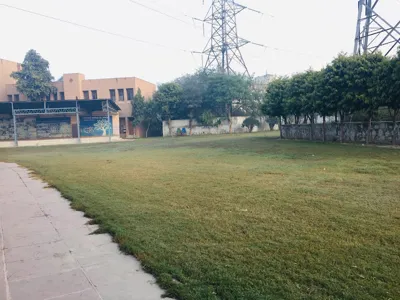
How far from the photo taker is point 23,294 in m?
3.02

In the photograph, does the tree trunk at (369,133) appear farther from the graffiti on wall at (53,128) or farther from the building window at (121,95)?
the building window at (121,95)

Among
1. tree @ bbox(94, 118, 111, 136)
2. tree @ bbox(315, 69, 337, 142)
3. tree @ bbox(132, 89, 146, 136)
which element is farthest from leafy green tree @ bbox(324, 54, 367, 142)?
tree @ bbox(132, 89, 146, 136)

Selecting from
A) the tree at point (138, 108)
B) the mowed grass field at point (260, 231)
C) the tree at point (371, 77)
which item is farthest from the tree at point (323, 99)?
the tree at point (138, 108)

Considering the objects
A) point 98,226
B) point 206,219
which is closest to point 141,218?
point 98,226

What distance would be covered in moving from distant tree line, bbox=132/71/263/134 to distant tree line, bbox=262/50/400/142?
19306mm

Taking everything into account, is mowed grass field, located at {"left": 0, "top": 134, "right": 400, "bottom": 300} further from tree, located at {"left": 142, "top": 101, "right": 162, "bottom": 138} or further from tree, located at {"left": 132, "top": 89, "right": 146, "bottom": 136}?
tree, located at {"left": 132, "top": 89, "right": 146, "bottom": 136}

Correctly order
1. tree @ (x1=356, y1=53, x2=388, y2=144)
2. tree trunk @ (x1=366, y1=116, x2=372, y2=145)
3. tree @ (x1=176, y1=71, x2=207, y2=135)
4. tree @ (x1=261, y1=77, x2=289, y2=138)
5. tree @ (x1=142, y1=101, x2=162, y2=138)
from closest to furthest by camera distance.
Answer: tree @ (x1=356, y1=53, x2=388, y2=144) < tree trunk @ (x1=366, y1=116, x2=372, y2=145) < tree @ (x1=261, y1=77, x2=289, y2=138) < tree @ (x1=176, y1=71, x2=207, y2=135) < tree @ (x1=142, y1=101, x2=162, y2=138)

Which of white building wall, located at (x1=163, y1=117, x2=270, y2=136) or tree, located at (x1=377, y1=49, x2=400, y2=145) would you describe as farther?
white building wall, located at (x1=163, y1=117, x2=270, y2=136)

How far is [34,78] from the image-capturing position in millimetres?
43844

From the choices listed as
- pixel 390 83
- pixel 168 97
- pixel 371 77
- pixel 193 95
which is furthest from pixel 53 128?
pixel 390 83

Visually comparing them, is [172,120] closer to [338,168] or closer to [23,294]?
[338,168]

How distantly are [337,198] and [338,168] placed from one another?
4175 millimetres

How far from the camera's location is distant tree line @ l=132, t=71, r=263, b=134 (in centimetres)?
4081

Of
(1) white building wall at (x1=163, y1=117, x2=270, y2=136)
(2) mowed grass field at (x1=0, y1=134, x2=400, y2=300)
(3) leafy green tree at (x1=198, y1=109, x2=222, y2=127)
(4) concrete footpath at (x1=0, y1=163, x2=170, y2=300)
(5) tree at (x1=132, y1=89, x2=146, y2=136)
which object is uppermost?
(5) tree at (x1=132, y1=89, x2=146, y2=136)
